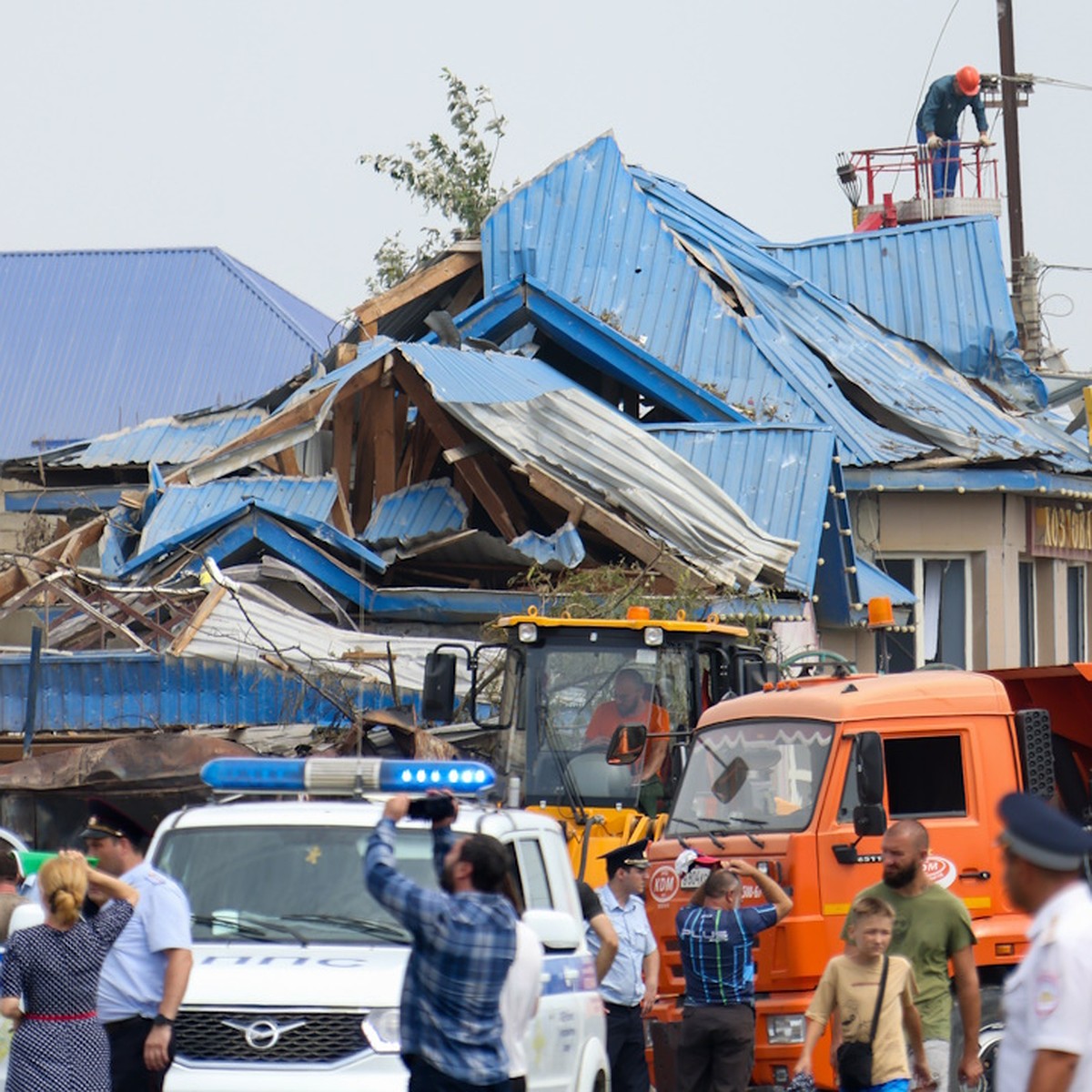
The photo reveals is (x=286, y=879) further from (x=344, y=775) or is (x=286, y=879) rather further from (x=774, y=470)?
(x=774, y=470)

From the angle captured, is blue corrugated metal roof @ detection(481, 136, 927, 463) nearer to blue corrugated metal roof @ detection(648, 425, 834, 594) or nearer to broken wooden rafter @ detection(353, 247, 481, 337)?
broken wooden rafter @ detection(353, 247, 481, 337)

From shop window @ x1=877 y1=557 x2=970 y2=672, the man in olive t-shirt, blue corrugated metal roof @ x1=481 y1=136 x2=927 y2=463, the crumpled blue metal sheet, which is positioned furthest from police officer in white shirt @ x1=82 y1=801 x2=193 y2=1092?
shop window @ x1=877 y1=557 x2=970 y2=672

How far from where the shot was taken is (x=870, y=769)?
11875mm

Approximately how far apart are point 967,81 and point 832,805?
29.8 metres

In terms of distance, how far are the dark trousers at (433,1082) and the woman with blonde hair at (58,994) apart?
56.4 inches

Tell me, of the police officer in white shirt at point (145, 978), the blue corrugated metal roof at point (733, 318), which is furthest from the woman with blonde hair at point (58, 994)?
the blue corrugated metal roof at point (733, 318)

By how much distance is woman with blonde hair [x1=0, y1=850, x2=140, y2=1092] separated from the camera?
8.15m

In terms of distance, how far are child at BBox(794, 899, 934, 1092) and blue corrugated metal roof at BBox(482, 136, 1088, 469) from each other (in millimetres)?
17819

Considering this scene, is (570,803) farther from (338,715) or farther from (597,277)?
(597,277)

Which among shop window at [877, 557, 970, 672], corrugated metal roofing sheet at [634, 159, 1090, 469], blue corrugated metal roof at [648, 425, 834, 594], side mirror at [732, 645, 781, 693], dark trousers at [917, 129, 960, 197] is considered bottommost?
side mirror at [732, 645, 781, 693]

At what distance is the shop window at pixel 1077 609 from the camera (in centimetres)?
3103

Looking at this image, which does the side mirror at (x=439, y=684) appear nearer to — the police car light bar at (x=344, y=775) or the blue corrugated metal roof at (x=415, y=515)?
the police car light bar at (x=344, y=775)

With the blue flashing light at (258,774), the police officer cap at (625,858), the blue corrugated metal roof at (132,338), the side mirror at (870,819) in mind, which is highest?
the blue corrugated metal roof at (132,338)

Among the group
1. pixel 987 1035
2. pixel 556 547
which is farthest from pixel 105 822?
pixel 556 547
